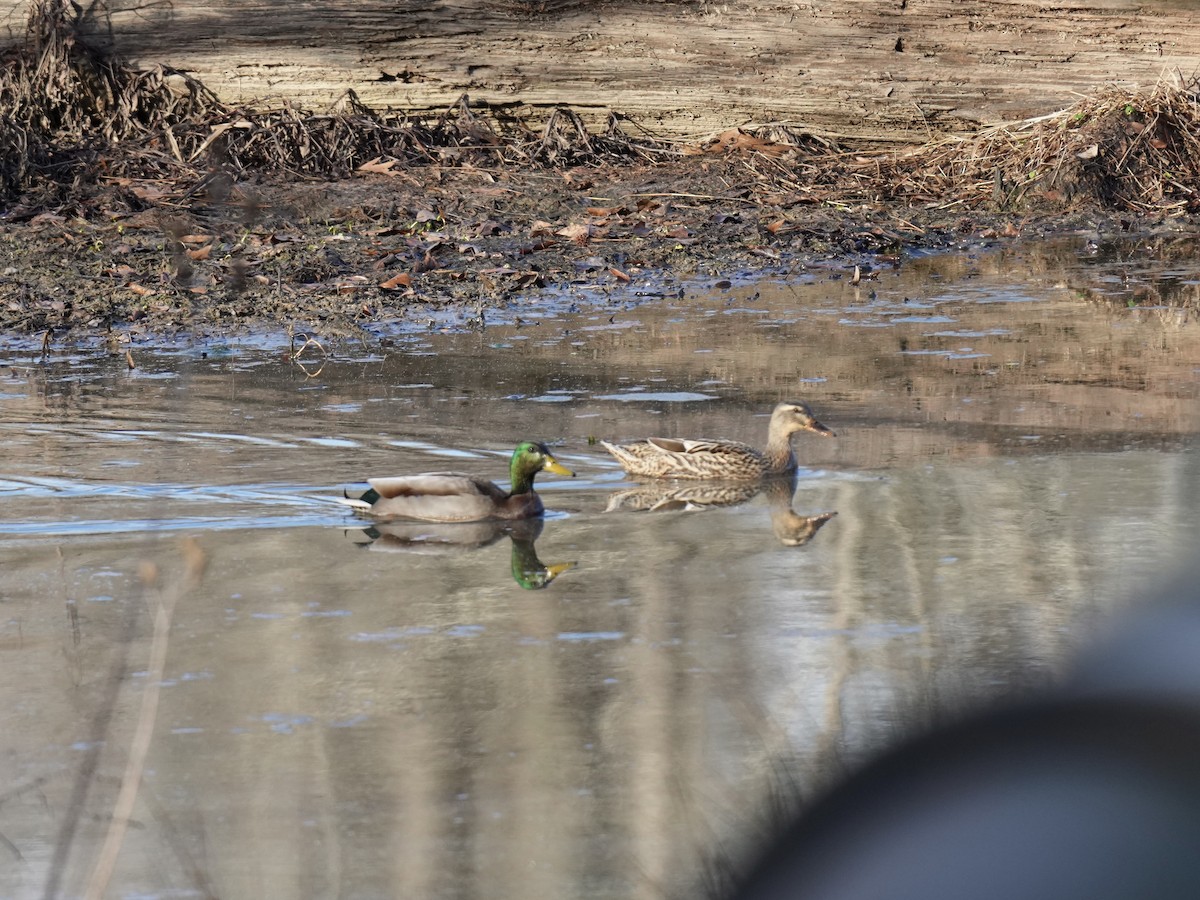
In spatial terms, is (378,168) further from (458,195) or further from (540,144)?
(540,144)

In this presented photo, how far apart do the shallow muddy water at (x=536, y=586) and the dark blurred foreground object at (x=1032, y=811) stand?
0.03 m

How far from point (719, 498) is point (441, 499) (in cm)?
133

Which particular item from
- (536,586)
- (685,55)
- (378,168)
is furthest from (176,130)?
(536,586)

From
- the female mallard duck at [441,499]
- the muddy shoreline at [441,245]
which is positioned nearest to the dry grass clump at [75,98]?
the muddy shoreline at [441,245]

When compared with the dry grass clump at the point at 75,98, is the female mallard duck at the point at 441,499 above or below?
below

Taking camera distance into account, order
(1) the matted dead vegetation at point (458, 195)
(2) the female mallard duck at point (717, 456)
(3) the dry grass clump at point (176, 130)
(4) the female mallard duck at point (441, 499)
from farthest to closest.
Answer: (3) the dry grass clump at point (176, 130) < (1) the matted dead vegetation at point (458, 195) < (2) the female mallard duck at point (717, 456) < (4) the female mallard duck at point (441, 499)

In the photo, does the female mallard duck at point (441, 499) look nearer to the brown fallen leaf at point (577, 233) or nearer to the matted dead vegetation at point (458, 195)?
the matted dead vegetation at point (458, 195)

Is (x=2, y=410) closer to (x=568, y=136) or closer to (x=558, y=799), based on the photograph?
(x=558, y=799)

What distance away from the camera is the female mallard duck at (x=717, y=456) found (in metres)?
7.48

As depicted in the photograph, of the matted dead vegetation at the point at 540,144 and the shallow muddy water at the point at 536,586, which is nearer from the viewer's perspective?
the shallow muddy water at the point at 536,586

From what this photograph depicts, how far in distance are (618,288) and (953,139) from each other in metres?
4.71

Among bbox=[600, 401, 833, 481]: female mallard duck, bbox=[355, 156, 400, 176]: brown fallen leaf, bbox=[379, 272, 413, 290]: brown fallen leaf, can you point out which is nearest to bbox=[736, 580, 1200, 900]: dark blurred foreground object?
bbox=[600, 401, 833, 481]: female mallard duck

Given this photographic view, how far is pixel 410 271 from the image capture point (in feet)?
40.2

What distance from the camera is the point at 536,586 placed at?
587 cm
